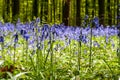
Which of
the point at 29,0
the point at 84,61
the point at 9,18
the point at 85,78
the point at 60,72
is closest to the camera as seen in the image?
the point at 85,78

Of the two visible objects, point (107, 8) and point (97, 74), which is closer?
point (97, 74)

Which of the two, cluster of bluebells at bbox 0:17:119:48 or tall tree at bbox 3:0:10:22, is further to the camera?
tall tree at bbox 3:0:10:22

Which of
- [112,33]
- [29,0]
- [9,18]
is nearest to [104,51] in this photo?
[112,33]

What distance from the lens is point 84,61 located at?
6020mm

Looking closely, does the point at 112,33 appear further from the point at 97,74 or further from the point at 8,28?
the point at 97,74

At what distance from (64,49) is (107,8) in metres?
11.4

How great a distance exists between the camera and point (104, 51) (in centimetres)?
716

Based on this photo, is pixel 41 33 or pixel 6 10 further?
pixel 6 10

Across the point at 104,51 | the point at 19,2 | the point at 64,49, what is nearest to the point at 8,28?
the point at 64,49

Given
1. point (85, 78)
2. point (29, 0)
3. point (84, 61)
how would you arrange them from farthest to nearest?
1. point (29, 0)
2. point (84, 61)
3. point (85, 78)

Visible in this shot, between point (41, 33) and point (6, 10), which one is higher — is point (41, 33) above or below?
above

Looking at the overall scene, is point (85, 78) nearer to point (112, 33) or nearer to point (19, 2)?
point (112, 33)

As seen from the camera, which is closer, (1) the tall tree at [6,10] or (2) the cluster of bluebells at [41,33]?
(2) the cluster of bluebells at [41,33]

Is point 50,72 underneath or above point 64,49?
above
